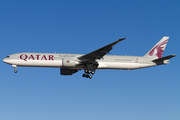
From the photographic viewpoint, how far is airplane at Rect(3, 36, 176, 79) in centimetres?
4600

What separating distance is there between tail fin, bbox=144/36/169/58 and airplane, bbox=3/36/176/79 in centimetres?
123

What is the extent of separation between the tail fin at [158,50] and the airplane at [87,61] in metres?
1.23

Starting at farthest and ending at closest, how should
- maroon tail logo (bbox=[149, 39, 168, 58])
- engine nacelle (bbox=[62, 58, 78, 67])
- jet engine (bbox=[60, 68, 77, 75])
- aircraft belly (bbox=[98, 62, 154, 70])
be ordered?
1. jet engine (bbox=[60, 68, 77, 75])
2. maroon tail logo (bbox=[149, 39, 168, 58])
3. aircraft belly (bbox=[98, 62, 154, 70])
4. engine nacelle (bbox=[62, 58, 78, 67])

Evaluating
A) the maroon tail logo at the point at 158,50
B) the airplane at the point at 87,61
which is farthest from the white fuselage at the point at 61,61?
the maroon tail logo at the point at 158,50

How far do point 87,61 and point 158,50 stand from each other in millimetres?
13437

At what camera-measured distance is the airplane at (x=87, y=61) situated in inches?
1811

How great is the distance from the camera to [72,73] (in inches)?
2066

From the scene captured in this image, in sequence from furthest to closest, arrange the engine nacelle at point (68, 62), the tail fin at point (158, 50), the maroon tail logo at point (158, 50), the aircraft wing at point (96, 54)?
the maroon tail logo at point (158, 50)
the tail fin at point (158, 50)
the engine nacelle at point (68, 62)
the aircraft wing at point (96, 54)

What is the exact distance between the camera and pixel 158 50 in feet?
171

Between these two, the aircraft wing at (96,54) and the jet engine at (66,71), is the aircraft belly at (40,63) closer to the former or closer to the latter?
the aircraft wing at (96,54)

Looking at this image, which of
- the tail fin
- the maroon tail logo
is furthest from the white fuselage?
the maroon tail logo

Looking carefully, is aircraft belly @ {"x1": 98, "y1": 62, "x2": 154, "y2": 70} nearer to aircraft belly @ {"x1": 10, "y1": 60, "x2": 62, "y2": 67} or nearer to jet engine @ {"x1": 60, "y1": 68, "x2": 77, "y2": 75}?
jet engine @ {"x1": 60, "y1": 68, "x2": 77, "y2": 75}

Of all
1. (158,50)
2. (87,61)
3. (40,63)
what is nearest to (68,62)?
(87,61)

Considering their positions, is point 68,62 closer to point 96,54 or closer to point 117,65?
point 96,54
